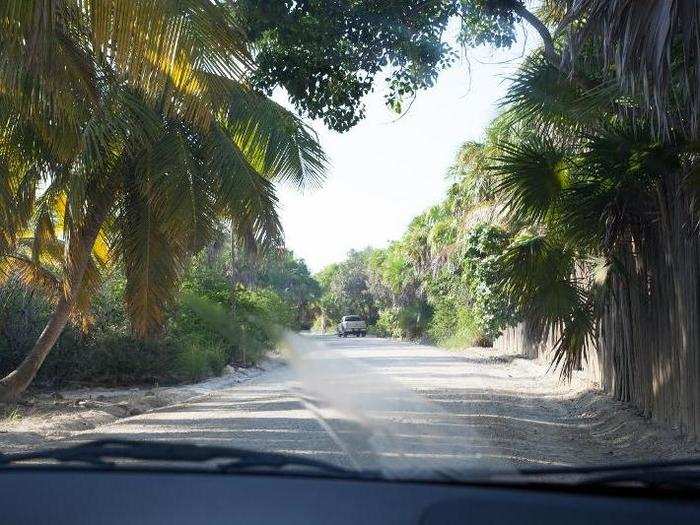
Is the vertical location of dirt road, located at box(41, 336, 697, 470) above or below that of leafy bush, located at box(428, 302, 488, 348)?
below

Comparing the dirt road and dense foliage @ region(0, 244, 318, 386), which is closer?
the dirt road

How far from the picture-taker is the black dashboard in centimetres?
230

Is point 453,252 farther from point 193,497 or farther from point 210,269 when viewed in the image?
point 193,497

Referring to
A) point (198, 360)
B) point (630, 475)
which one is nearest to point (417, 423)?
point (630, 475)

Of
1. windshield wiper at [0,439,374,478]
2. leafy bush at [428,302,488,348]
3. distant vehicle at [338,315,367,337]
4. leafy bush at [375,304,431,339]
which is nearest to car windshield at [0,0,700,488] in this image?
windshield wiper at [0,439,374,478]

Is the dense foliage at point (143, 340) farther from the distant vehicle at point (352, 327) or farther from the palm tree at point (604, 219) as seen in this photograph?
the distant vehicle at point (352, 327)

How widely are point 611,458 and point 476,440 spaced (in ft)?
5.01

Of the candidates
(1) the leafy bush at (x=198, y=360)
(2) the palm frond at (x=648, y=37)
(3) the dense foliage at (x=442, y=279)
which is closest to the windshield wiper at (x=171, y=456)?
(2) the palm frond at (x=648, y=37)

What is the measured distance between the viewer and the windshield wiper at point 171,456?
9.02ft

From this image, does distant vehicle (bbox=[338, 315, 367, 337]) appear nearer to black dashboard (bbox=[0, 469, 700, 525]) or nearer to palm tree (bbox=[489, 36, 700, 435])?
palm tree (bbox=[489, 36, 700, 435])

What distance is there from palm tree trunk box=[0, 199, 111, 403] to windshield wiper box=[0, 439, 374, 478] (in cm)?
1071

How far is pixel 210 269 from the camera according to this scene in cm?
2627

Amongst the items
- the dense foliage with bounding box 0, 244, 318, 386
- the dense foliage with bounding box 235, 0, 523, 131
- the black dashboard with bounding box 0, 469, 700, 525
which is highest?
the dense foliage with bounding box 235, 0, 523, 131

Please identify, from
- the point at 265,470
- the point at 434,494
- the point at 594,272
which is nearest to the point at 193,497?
the point at 265,470
